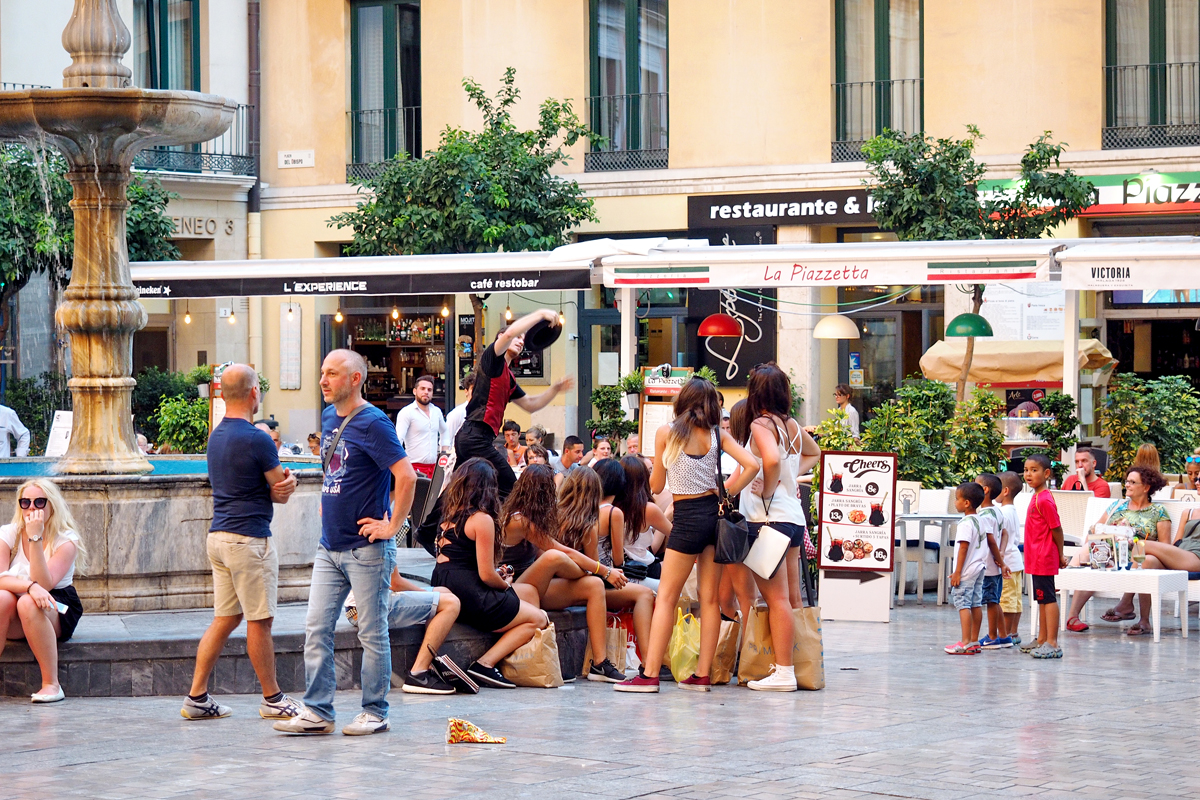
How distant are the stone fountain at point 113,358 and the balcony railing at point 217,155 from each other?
660 inches

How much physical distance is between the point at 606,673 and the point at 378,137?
2023 cm

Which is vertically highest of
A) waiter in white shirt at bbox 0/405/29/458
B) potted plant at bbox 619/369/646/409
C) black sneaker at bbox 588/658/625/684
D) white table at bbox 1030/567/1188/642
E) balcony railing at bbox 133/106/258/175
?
balcony railing at bbox 133/106/258/175

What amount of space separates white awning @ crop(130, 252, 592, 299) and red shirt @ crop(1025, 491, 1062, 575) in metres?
7.20

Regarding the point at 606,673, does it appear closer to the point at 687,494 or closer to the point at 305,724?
the point at 687,494

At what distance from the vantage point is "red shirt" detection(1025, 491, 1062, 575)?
11.2m

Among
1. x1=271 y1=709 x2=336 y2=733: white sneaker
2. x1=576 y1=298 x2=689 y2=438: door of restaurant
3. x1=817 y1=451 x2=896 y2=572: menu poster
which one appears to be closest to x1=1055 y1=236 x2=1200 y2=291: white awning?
x1=817 y1=451 x2=896 y2=572: menu poster

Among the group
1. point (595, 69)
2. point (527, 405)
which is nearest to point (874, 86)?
point (595, 69)

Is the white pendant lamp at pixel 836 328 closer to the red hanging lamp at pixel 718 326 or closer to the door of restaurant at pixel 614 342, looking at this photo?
the red hanging lamp at pixel 718 326

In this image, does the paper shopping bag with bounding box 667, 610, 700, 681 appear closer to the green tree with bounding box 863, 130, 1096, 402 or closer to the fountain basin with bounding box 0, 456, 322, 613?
the fountain basin with bounding box 0, 456, 322, 613

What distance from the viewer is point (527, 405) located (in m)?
10.6

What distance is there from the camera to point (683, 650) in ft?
32.2

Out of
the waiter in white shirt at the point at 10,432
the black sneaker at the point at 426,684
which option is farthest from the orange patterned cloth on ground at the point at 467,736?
the waiter in white shirt at the point at 10,432

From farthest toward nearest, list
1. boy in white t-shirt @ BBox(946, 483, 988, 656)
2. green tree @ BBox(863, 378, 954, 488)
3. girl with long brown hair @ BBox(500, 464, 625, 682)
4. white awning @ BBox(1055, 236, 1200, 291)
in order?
white awning @ BBox(1055, 236, 1200, 291) < green tree @ BBox(863, 378, 954, 488) < boy in white t-shirt @ BBox(946, 483, 988, 656) < girl with long brown hair @ BBox(500, 464, 625, 682)

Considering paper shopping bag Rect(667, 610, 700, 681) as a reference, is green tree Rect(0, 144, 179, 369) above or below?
above
